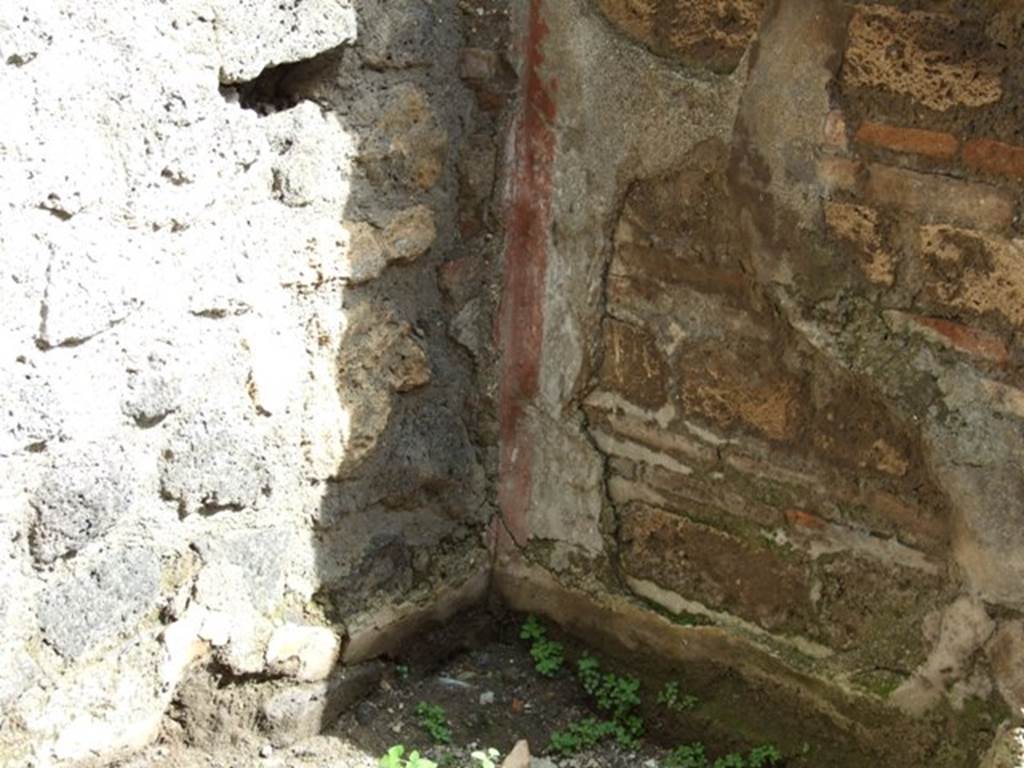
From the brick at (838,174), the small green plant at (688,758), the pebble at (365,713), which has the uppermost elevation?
the brick at (838,174)

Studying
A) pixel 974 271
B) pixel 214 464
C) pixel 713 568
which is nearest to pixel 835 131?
pixel 974 271

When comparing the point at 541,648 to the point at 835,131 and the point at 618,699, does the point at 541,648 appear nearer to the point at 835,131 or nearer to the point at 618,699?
the point at 618,699

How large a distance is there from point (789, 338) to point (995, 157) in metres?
0.46

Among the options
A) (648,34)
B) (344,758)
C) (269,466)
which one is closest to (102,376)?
(269,466)

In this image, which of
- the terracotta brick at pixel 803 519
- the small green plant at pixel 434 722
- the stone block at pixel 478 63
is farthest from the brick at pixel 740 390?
the small green plant at pixel 434 722

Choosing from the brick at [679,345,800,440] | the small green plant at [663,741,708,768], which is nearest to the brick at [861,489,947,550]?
the brick at [679,345,800,440]

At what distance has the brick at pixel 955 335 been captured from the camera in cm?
260

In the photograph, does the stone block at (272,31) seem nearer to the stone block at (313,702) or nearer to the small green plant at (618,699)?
the stone block at (313,702)

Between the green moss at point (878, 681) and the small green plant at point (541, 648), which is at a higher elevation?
the green moss at point (878, 681)

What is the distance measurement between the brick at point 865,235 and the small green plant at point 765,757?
2.73 feet

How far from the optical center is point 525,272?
3.13 metres

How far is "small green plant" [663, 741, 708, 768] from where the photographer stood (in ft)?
9.96

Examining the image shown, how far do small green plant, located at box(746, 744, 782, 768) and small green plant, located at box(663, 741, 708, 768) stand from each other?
91mm

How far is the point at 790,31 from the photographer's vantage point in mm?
2670
